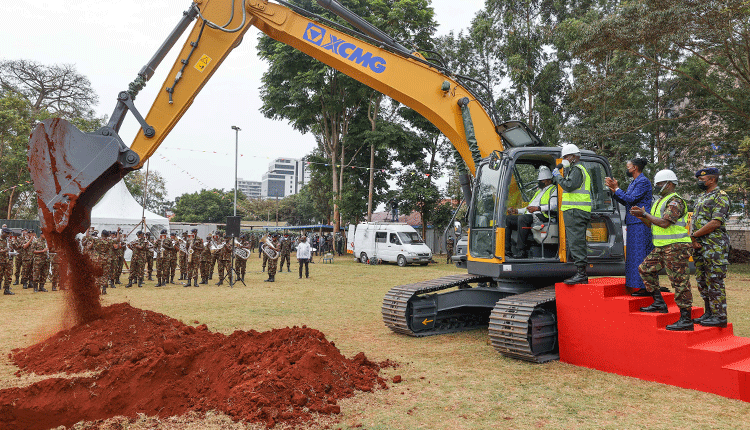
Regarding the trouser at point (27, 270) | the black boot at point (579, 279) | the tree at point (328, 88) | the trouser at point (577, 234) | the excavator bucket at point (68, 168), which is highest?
the tree at point (328, 88)

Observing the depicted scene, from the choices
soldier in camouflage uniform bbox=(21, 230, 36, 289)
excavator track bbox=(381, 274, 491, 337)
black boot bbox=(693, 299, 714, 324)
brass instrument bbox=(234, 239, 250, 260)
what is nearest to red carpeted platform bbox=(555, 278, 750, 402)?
black boot bbox=(693, 299, 714, 324)

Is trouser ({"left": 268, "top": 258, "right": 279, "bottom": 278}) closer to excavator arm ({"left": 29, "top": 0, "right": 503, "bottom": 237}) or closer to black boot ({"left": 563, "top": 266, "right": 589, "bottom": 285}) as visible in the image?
excavator arm ({"left": 29, "top": 0, "right": 503, "bottom": 237})

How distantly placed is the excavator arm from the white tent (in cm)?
1656

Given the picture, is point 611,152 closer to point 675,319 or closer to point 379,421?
point 675,319

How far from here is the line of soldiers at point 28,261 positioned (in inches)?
491

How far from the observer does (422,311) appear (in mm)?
7570

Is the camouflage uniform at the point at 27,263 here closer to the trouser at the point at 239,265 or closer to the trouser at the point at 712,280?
the trouser at the point at 239,265

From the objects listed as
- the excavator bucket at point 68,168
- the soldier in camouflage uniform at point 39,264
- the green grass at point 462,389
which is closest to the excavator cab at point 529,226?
the green grass at point 462,389

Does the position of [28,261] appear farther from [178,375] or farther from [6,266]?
[178,375]

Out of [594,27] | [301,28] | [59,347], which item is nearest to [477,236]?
[301,28]

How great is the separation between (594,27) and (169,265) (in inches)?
689

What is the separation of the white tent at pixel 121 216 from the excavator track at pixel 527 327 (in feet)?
62.1

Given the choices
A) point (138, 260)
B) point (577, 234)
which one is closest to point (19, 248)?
point (138, 260)

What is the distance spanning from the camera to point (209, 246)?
49.3 feet
